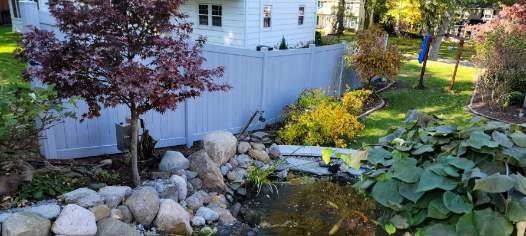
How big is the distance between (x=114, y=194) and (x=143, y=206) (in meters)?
0.33

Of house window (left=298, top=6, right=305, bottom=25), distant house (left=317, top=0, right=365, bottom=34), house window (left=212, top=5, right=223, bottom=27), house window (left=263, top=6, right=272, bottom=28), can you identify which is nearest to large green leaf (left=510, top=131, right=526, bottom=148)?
house window (left=212, top=5, right=223, bottom=27)

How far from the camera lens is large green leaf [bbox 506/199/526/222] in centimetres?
165

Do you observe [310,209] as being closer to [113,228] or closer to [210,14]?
[113,228]

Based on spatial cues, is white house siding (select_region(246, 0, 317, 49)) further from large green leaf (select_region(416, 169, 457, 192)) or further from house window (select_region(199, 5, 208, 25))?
large green leaf (select_region(416, 169, 457, 192))

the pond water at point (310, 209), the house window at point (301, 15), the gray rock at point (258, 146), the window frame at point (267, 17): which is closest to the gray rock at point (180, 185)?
the pond water at point (310, 209)

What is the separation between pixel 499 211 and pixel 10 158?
4323 millimetres

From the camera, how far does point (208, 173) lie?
5.41 m

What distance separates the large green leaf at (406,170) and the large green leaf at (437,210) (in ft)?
0.42

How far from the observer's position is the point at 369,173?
2217 millimetres

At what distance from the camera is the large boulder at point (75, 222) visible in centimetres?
361

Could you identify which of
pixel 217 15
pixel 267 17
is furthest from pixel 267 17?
pixel 217 15

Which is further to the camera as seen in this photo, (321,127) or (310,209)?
(321,127)

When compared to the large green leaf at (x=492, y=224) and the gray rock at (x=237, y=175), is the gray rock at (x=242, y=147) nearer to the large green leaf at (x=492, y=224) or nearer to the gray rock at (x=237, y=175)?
the gray rock at (x=237, y=175)

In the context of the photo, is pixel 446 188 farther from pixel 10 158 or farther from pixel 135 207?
pixel 10 158
